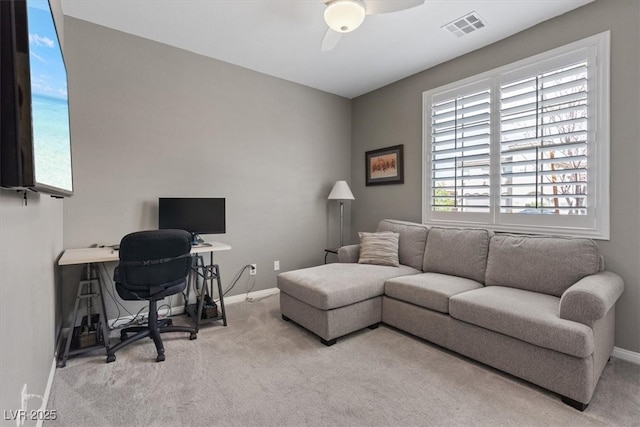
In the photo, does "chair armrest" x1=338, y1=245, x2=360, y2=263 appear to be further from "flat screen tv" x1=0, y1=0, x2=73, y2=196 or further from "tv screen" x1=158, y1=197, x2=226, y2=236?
"flat screen tv" x1=0, y1=0, x2=73, y2=196

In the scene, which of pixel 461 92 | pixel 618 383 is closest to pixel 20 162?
pixel 618 383

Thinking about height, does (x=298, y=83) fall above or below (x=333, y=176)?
above

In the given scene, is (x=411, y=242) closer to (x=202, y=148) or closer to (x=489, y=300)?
(x=489, y=300)

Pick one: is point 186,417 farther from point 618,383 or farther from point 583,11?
point 583,11

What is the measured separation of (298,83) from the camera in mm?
4043

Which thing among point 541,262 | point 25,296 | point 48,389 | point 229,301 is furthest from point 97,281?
point 541,262

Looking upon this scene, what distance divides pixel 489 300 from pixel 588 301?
1.80ft

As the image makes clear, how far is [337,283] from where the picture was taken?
2.64 meters

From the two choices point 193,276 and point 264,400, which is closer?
point 264,400

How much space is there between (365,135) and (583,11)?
2497mm

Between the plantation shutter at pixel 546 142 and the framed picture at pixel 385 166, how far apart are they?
1217 mm

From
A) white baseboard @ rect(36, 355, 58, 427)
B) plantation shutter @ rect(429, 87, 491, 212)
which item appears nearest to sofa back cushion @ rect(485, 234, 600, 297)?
plantation shutter @ rect(429, 87, 491, 212)

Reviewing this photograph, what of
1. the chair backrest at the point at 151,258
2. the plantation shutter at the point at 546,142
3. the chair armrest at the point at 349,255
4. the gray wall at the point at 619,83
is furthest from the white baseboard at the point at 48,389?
the gray wall at the point at 619,83

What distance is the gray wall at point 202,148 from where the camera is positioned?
2705 millimetres
